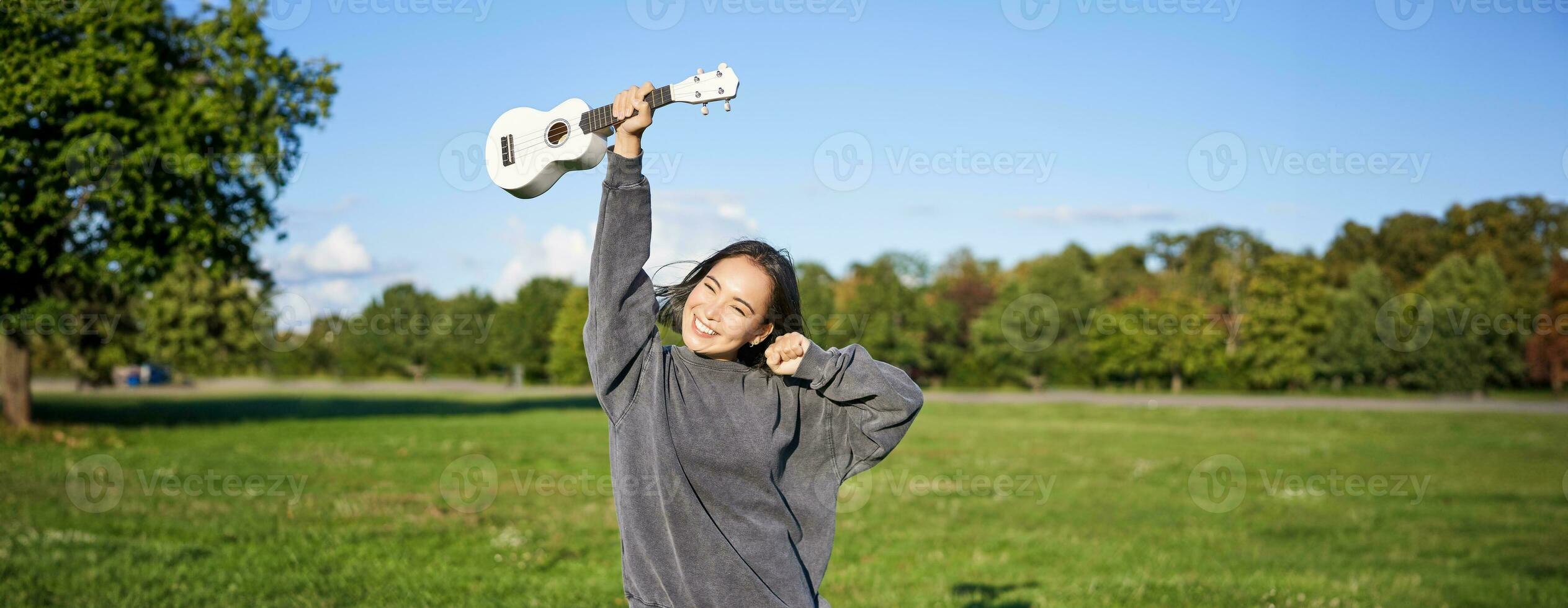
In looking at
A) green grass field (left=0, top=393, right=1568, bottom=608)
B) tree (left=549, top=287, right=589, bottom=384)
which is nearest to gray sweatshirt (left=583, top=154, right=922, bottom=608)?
green grass field (left=0, top=393, right=1568, bottom=608)

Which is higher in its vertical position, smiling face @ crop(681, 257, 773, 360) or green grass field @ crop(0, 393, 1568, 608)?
smiling face @ crop(681, 257, 773, 360)

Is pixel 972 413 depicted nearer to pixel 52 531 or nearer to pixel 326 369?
pixel 52 531

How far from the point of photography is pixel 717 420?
279cm

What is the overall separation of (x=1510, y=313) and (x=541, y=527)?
5088 cm

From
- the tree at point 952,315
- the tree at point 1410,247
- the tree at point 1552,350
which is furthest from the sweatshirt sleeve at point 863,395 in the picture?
the tree at point 1410,247

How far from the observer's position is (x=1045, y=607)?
7.65 metres

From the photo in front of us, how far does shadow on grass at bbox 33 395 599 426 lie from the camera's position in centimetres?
2758

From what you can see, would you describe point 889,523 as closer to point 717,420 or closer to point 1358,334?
point 717,420

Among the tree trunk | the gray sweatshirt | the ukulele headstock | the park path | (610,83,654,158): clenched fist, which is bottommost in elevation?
the park path

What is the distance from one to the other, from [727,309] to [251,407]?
38.2 meters

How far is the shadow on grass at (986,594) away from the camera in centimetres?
777

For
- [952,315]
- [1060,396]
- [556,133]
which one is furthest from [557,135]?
[952,315]

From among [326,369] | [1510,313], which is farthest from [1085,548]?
[326,369]

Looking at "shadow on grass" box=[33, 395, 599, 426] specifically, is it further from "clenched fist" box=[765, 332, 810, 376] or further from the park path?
"clenched fist" box=[765, 332, 810, 376]
